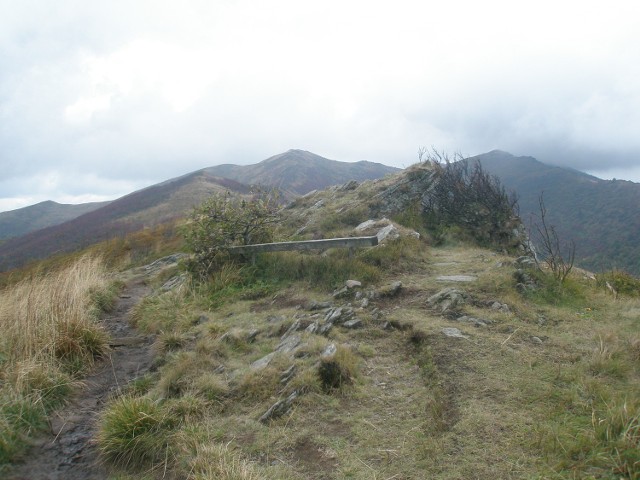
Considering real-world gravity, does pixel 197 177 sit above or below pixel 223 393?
above

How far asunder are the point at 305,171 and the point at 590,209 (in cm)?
9337

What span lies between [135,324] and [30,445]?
3987mm

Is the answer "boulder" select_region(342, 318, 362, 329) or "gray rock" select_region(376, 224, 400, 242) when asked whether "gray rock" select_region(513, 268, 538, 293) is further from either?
"gray rock" select_region(376, 224, 400, 242)

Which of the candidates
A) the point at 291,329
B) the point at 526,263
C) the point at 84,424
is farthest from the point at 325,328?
the point at 526,263

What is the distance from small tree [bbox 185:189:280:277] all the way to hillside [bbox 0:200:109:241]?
164 metres

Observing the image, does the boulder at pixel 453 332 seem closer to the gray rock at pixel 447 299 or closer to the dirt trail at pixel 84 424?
the gray rock at pixel 447 299

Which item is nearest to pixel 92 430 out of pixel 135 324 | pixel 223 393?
pixel 223 393

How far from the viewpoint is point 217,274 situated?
9211 mm

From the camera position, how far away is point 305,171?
158 m

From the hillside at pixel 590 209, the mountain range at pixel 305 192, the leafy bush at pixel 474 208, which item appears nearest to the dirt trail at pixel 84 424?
the mountain range at pixel 305 192

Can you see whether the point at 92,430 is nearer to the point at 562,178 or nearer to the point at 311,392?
the point at 311,392

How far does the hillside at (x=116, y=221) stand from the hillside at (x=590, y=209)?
45520 mm

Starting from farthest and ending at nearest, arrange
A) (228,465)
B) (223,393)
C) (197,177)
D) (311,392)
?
(197,177), (223,393), (311,392), (228,465)

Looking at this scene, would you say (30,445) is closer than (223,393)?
Yes
